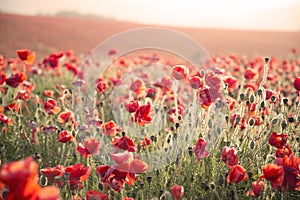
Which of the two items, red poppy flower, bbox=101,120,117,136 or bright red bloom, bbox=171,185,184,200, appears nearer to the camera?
bright red bloom, bbox=171,185,184,200

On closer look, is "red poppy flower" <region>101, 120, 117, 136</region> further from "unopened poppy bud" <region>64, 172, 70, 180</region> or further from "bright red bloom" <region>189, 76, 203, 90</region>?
"unopened poppy bud" <region>64, 172, 70, 180</region>

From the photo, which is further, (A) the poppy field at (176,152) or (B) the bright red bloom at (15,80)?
(B) the bright red bloom at (15,80)

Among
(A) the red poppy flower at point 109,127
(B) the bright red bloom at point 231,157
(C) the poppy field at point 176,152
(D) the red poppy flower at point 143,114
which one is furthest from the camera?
(A) the red poppy flower at point 109,127

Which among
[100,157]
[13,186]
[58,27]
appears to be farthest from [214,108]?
[58,27]

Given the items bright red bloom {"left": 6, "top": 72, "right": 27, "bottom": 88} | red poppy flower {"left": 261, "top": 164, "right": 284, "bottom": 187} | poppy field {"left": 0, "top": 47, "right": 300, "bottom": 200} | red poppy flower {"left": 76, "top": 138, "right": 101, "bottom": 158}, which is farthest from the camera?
bright red bloom {"left": 6, "top": 72, "right": 27, "bottom": 88}

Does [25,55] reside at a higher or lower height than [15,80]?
higher

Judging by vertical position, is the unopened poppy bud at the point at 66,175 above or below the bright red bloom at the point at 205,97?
below

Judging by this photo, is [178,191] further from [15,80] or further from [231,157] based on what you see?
[15,80]

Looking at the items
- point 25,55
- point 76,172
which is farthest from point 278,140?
point 25,55

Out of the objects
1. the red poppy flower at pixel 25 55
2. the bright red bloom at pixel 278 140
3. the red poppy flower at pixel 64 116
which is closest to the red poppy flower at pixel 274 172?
the bright red bloom at pixel 278 140

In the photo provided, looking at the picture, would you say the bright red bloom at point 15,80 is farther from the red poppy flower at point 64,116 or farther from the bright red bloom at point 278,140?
the bright red bloom at point 278,140

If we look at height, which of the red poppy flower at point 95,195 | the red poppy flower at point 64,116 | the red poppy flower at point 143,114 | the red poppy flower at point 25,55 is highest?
the red poppy flower at point 25,55

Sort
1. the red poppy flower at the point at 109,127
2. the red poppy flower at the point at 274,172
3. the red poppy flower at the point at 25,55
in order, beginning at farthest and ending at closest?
1. the red poppy flower at the point at 25,55
2. the red poppy flower at the point at 109,127
3. the red poppy flower at the point at 274,172

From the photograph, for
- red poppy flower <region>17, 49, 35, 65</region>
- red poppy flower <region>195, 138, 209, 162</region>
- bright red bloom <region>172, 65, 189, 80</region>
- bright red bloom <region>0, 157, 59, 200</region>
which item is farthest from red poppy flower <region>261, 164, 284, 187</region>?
red poppy flower <region>17, 49, 35, 65</region>
